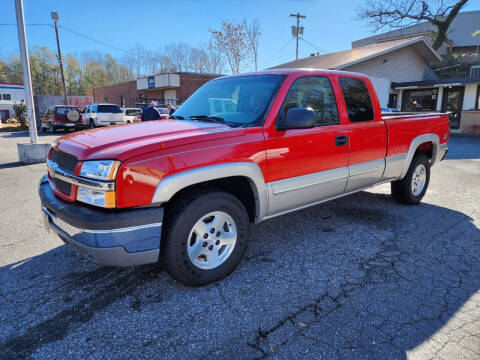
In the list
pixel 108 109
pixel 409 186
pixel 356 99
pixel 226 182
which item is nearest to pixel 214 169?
pixel 226 182

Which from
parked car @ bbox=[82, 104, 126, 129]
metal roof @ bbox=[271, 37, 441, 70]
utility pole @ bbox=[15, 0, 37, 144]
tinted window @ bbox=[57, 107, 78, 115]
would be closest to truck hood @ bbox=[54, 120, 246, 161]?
utility pole @ bbox=[15, 0, 37, 144]

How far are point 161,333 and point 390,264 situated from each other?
2311 millimetres

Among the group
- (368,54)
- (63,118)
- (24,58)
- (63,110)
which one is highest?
(368,54)

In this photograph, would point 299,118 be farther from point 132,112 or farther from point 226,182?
point 132,112

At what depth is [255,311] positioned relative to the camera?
2.54 meters

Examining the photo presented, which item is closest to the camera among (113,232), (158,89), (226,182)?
(113,232)

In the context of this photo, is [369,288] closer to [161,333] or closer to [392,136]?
[161,333]

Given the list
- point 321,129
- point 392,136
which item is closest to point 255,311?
point 321,129

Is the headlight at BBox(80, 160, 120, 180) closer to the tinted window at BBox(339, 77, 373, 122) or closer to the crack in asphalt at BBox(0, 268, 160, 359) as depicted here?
the crack in asphalt at BBox(0, 268, 160, 359)

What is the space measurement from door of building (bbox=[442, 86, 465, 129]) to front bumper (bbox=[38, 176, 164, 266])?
23.2 m

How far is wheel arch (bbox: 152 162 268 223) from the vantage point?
8.10ft

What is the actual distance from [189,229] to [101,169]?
2.67 ft

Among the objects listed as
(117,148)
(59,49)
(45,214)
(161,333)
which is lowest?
(161,333)

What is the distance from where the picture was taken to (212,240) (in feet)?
9.45
